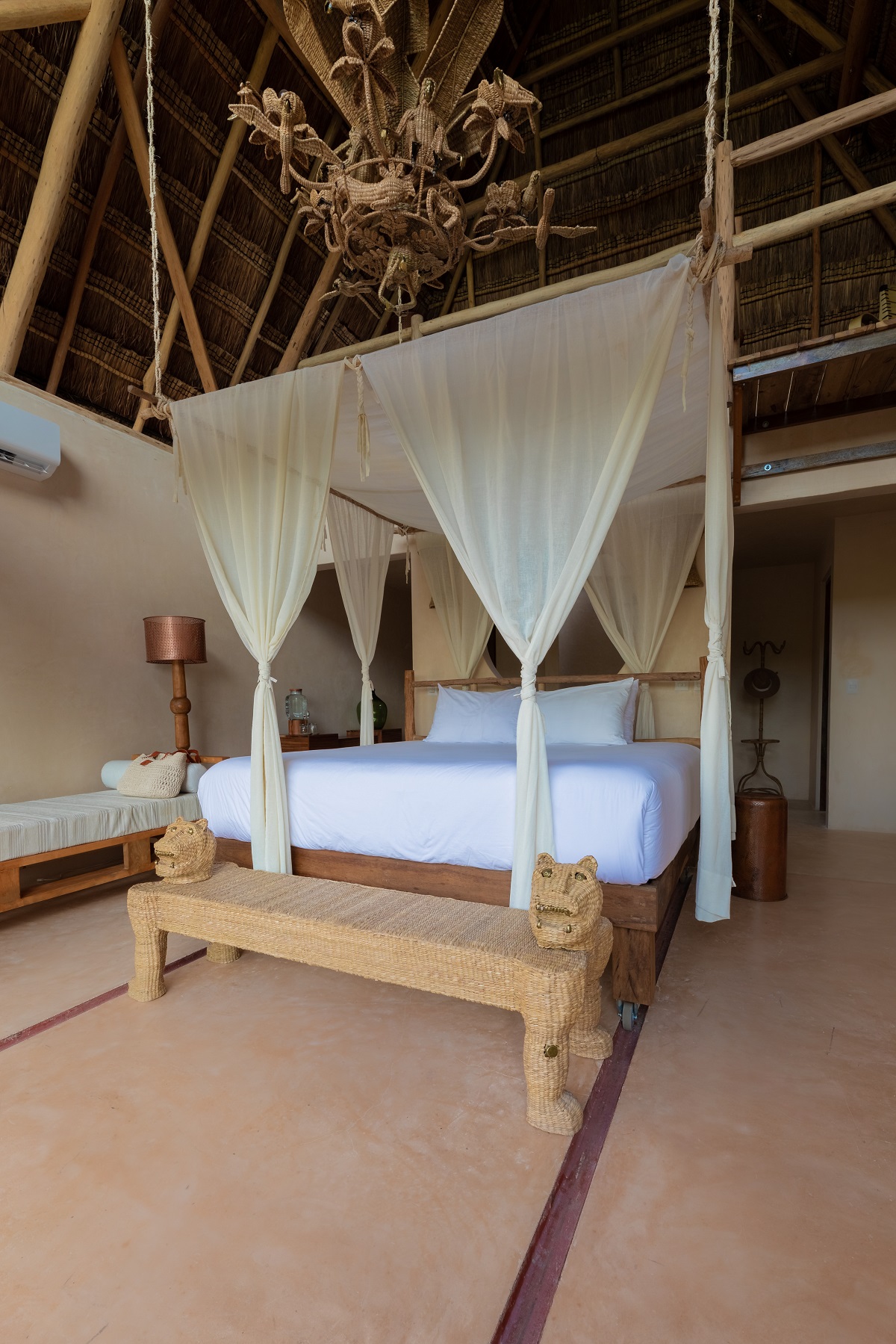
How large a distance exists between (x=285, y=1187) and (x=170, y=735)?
3.66 meters

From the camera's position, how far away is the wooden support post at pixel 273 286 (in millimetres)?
4539

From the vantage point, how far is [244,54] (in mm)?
3912

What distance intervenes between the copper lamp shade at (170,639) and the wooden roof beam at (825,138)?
5084 mm

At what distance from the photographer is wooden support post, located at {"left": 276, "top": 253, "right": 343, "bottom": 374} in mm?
4801

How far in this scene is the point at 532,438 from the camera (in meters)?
2.07

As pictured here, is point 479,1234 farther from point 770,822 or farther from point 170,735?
point 170,735

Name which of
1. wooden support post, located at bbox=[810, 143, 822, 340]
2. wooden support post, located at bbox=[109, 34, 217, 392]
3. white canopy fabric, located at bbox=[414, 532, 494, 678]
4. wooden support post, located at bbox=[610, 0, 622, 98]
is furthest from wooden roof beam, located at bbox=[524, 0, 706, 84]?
white canopy fabric, located at bbox=[414, 532, 494, 678]

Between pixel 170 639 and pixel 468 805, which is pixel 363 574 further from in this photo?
pixel 468 805

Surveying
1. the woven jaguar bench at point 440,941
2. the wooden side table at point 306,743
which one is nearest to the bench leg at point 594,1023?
the woven jaguar bench at point 440,941

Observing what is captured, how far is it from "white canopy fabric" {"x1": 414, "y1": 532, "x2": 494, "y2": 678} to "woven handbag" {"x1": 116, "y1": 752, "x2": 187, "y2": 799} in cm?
202

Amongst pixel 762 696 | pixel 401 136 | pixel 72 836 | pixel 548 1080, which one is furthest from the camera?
pixel 762 696

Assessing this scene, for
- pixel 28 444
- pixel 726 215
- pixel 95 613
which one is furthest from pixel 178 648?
pixel 726 215

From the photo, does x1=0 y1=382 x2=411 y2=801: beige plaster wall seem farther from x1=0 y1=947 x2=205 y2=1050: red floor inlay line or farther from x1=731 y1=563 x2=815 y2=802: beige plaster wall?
x1=731 y1=563 x2=815 y2=802: beige plaster wall

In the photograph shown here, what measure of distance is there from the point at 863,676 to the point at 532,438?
159 inches
